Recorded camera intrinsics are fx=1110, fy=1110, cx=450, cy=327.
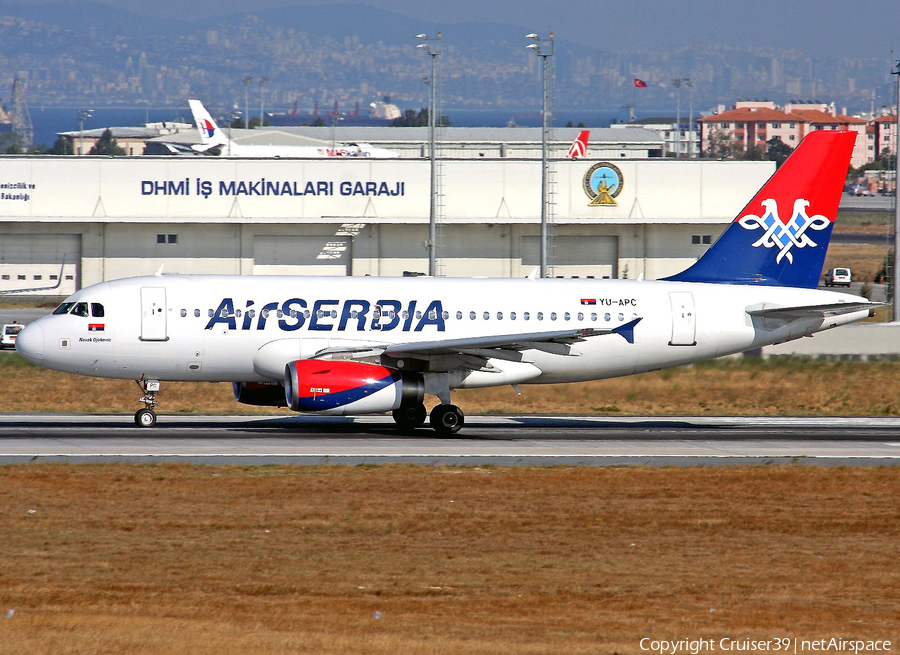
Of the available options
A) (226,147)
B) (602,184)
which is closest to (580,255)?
(602,184)

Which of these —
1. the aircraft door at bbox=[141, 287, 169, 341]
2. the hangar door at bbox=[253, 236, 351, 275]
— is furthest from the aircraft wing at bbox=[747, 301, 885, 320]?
the hangar door at bbox=[253, 236, 351, 275]

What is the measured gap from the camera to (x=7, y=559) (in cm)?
1603

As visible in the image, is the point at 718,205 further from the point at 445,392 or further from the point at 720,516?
the point at 720,516

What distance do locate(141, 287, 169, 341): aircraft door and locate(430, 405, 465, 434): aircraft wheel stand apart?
7.53 meters

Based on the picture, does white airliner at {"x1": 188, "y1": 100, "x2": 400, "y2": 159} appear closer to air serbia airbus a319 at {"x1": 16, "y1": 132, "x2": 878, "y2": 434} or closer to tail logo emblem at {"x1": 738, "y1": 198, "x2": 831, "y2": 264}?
tail logo emblem at {"x1": 738, "y1": 198, "x2": 831, "y2": 264}

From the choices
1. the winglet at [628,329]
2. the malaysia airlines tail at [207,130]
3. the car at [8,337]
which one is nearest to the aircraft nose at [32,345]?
the winglet at [628,329]

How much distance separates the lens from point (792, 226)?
34.0 m

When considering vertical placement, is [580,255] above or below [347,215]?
below

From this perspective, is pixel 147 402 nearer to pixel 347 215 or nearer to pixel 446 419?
pixel 446 419

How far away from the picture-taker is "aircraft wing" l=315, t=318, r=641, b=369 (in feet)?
94.1

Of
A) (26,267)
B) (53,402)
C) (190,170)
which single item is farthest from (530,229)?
(53,402)

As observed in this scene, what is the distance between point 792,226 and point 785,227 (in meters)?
0.22

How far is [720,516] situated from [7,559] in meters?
12.4

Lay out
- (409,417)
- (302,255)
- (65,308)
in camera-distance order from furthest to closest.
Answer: (302,255), (409,417), (65,308)
